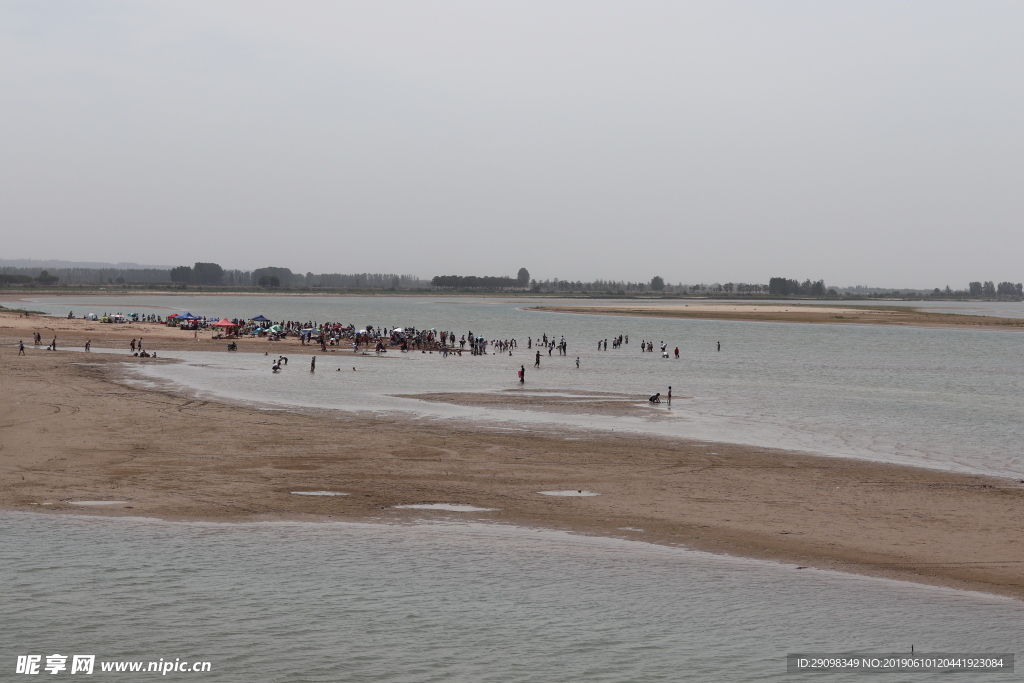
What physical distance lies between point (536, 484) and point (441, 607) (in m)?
8.02

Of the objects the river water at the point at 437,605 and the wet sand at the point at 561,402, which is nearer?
the river water at the point at 437,605

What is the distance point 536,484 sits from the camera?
22672 millimetres

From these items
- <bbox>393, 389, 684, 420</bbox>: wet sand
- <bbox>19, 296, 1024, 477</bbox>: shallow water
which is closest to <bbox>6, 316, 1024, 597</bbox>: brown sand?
<bbox>19, 296, 1024, 477</bbox>: shallow water

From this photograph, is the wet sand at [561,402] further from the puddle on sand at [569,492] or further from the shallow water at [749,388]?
the puddle on sand at [569,492]

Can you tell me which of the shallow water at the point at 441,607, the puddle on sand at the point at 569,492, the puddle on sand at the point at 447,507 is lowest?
the shallow water at the point at 441,607

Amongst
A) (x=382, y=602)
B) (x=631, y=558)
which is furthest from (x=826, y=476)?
(x=382, y=602)

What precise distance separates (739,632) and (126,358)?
52783 mm

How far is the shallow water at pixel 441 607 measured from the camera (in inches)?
507

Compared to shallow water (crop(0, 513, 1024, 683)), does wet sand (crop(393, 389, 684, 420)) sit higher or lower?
higher

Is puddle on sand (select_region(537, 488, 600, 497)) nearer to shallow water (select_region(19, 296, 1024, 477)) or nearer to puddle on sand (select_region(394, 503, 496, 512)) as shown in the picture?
puddle on sand (select_region(394, 503, 496, 512))

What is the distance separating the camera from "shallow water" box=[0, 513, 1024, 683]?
1288cm

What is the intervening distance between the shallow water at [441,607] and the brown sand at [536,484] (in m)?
1.27

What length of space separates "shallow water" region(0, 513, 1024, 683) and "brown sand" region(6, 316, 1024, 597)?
50.1 inches

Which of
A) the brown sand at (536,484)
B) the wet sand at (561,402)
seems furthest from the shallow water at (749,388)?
the brown sand at (536,484)
